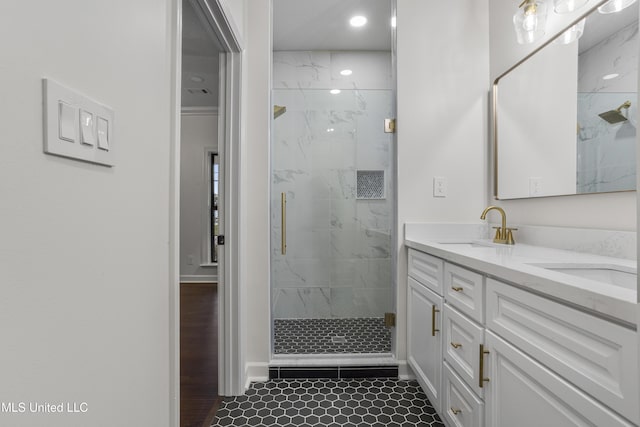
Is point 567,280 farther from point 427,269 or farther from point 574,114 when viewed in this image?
point 574,114

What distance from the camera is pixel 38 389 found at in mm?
526

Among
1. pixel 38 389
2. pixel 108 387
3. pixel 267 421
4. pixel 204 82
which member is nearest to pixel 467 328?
pixel 267 421

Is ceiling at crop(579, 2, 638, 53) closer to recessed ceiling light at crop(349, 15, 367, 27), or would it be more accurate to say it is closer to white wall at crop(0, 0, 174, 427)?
recessed ceiling light at crop(349, 15, 367, 27)

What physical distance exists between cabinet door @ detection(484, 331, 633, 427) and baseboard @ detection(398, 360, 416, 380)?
960 mm

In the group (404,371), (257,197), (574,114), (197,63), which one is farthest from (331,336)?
(197,63)

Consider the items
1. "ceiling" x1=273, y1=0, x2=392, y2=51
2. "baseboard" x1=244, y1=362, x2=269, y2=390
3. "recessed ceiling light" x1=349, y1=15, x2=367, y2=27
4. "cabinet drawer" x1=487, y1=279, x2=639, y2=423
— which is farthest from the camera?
"recessed ceiling light" x1=349, y1=15, x2=367, y2=27

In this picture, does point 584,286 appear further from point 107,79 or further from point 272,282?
point 272,282

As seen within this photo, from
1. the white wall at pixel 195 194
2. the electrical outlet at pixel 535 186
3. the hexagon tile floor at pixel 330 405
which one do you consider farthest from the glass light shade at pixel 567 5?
the white wall at pixel 195 194

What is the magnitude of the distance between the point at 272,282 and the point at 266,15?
1.68m

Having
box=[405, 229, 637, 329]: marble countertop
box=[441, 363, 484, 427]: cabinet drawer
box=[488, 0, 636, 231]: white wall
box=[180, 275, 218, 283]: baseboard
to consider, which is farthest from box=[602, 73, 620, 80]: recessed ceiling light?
box=[180, 275, 218, 283]: baseboard

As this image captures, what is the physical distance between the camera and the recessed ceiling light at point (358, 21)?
2.53 meters

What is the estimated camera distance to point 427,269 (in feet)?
5.88

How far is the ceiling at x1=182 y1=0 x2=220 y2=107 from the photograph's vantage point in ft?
8.98

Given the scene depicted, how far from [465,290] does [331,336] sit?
1.28m
